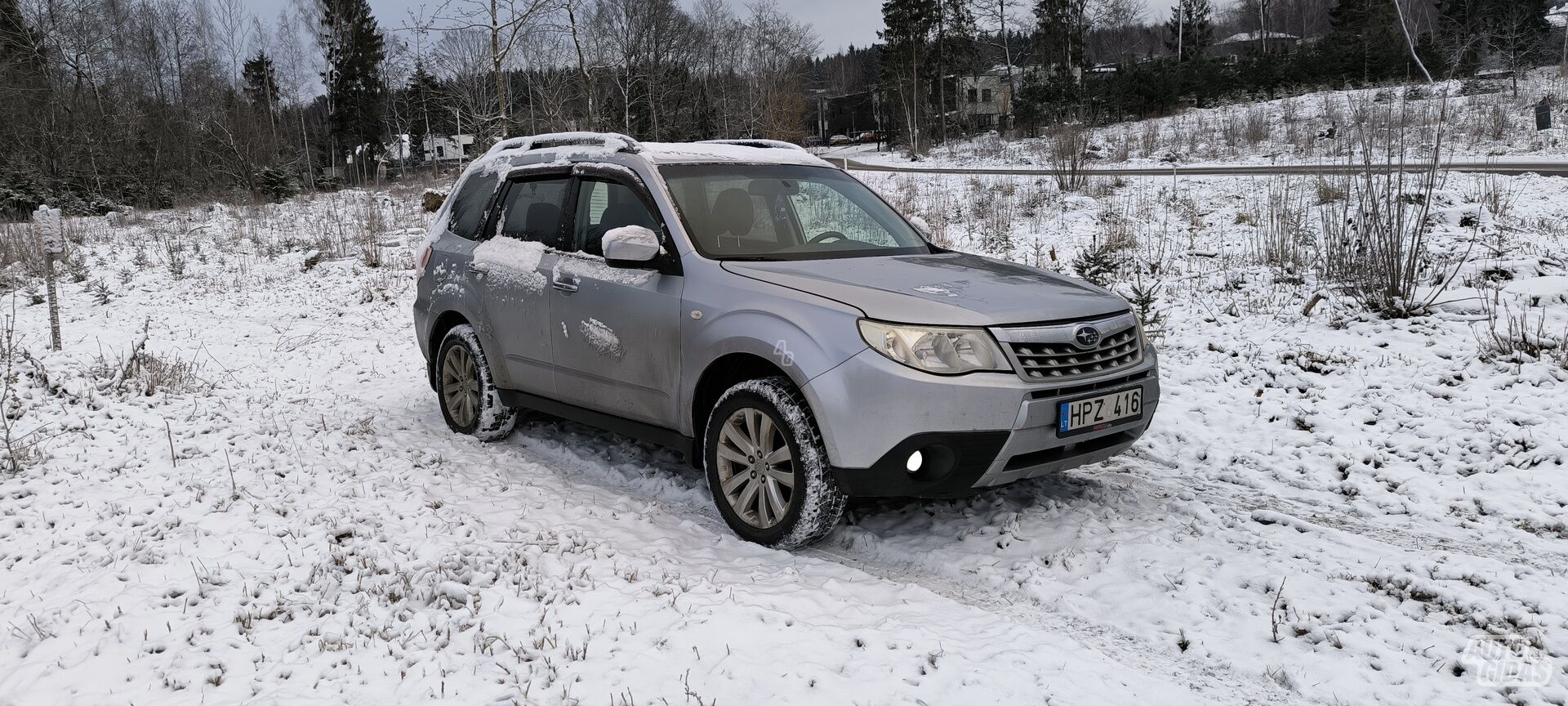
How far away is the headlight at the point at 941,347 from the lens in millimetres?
3553

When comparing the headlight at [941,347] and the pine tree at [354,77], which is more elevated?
the pine tree at [354,77]

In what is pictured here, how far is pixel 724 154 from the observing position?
5.05 meters

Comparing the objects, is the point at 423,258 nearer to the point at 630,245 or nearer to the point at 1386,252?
the point at 630,245

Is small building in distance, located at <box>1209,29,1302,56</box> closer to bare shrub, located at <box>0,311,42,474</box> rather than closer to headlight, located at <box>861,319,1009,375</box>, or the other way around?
headlight, located at <box>861,319,1009,375</box>

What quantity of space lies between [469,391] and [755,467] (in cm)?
272

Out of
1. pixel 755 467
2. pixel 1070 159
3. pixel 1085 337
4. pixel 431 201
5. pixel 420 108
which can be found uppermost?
pixel 420 108

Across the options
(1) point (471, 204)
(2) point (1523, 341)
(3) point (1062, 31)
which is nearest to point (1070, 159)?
(2) point (1523, 341)

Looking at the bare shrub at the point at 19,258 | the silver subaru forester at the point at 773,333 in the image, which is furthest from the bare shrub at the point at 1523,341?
the bare shrub at the point at 19,258

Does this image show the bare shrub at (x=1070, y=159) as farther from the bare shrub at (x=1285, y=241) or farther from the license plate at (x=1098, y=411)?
the license plate at (x=1098, y=411)

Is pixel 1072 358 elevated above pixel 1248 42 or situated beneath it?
situated beneath

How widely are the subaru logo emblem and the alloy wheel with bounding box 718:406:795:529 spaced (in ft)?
4.22

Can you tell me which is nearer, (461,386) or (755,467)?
(755,467)

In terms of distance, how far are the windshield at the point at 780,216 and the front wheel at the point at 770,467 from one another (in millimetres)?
787

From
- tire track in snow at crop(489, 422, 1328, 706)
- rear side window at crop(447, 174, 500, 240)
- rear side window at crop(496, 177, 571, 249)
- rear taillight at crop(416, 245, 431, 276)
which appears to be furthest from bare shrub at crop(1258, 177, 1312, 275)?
rear taillight at crop(416, 245, 431, 276)
